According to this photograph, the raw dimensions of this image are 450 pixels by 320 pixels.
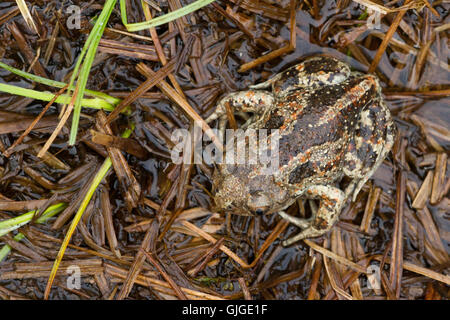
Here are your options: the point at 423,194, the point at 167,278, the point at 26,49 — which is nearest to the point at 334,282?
the point at 423,194

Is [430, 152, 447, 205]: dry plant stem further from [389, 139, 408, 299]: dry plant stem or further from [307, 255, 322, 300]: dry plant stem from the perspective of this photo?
[307, 255, 322, 300]: dry plant stem

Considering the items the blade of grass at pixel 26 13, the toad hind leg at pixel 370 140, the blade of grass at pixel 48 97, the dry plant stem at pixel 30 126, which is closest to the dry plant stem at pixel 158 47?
the blade of grass at pixel 48 97

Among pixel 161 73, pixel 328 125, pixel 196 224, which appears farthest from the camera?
pixel 196 224

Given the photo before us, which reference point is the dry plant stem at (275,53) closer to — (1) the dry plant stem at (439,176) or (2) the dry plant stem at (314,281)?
(1) the dry plant stem at (439,176)

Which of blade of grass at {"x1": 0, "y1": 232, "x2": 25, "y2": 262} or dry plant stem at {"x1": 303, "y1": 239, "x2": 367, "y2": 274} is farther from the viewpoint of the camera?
dry plant stem at {"x1": 303, "y1": 239, "x2": 367, "y2": 274}

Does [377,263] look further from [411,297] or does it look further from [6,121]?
[6,121]

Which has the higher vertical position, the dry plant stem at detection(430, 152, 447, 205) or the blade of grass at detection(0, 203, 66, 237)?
the dry plant stem at detection(430, 152, 447, 205)

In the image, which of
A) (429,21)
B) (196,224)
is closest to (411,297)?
(196,224)

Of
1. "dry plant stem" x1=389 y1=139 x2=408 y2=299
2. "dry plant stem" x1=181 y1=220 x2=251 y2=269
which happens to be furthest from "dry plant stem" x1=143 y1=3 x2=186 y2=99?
"dry plant stem" x1=389 y1=139 x2=408 y2=299
